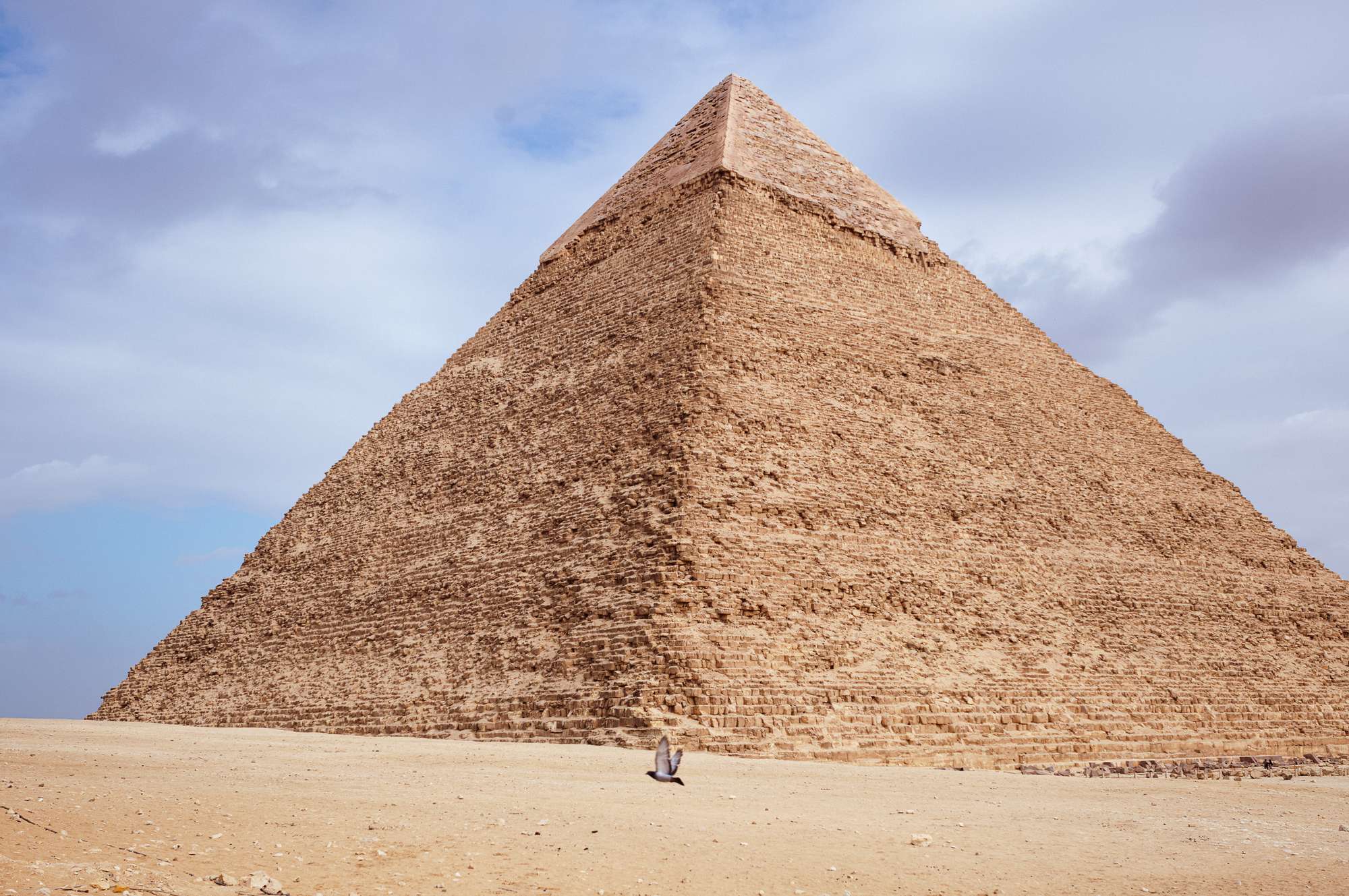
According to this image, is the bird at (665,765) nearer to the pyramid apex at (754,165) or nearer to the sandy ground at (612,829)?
the sandy ground at (612,829)

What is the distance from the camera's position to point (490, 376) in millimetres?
22438

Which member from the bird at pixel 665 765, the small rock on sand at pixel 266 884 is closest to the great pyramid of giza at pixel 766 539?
the bird at pixel 665 765

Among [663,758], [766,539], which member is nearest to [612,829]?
[663,758]

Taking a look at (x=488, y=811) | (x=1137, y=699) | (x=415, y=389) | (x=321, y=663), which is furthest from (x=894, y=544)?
(x=415, y=389)

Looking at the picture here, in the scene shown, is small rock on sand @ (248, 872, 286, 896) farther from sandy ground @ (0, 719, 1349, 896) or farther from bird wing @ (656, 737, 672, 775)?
bird wing @ (656, 737, 672, 775)

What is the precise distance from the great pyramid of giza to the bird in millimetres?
3024

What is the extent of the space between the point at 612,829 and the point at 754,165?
18.3 m

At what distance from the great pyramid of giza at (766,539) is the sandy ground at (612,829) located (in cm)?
279

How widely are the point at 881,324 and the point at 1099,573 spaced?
572cm

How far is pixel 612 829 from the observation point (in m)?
6.32

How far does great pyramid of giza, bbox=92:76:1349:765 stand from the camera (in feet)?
43.8

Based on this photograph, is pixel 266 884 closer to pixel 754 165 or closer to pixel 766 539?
pixel 766 539

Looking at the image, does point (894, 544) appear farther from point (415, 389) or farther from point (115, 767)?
point (415, 389)

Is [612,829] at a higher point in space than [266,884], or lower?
higher
